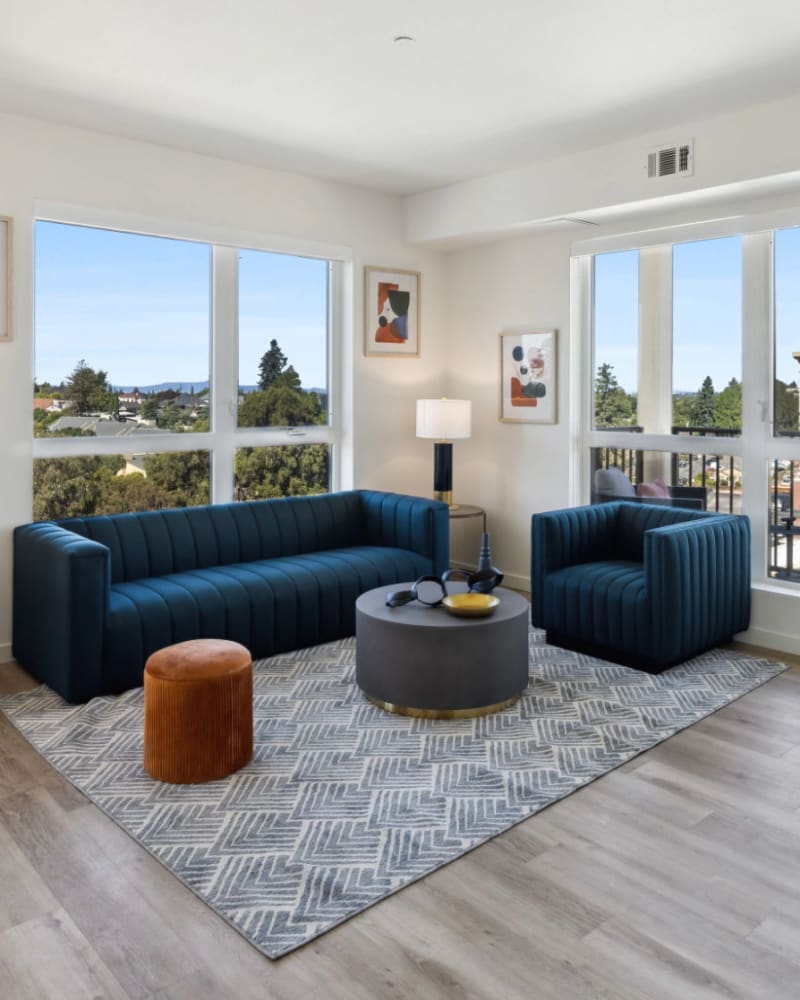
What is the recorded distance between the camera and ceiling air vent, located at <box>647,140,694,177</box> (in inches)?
168

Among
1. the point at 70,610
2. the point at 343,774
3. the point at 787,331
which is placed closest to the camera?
the point at 343,774

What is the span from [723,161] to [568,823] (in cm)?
323

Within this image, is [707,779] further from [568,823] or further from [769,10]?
[769,10]

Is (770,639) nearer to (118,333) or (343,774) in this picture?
(343,774)

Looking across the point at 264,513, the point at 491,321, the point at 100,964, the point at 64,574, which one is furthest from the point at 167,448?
the point at 100,964

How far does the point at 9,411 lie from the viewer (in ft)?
13.9

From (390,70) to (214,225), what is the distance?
169 centimetres

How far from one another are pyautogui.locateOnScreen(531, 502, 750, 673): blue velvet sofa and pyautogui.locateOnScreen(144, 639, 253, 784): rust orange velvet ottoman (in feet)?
6.34

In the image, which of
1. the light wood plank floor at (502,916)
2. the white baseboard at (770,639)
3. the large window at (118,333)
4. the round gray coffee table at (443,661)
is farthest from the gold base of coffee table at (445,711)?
the large window at (118,333)

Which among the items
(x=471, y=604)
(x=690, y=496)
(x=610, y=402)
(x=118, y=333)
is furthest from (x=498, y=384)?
(x=471, y=604)

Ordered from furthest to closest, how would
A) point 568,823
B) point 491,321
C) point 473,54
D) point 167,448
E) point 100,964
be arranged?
1. point 491,321
2. point 167,448
3. point 473,54
4. point 568,823
5. point 100,964

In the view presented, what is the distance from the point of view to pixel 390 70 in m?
3.57

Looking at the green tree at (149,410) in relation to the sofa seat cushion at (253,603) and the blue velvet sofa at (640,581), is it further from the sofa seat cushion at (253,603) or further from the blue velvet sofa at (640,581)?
the blue velvet sofa at (640,581)

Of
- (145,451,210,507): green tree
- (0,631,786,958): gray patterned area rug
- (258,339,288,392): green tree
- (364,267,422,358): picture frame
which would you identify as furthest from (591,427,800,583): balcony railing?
(145,451,210,507): green tree
